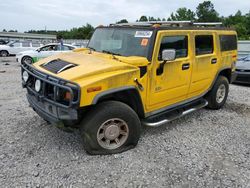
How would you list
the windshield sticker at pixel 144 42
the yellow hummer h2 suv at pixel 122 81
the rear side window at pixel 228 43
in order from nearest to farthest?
the yellow hummer h2 suv at pixel 122 81
the windshield sticker at pixel 144 42
the rear side window at pixel 228 43

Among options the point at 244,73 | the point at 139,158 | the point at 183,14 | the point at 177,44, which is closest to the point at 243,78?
the point at 244,73

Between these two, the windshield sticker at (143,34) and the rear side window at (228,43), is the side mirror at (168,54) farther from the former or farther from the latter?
the rear side window at (228,43)

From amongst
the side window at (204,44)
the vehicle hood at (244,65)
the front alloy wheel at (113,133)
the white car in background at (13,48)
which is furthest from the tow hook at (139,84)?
the white car in background at (13,48)

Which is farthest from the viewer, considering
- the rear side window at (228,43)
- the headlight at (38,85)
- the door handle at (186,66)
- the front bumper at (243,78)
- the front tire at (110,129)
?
the front bumper at (243,78)

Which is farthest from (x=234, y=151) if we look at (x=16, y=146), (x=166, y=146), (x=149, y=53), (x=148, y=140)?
(x=16, y=146)

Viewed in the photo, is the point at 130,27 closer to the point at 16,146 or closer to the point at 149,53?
the point at 149,53

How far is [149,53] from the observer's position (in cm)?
394

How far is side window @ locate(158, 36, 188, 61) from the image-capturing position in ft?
13.7

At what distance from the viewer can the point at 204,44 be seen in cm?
512

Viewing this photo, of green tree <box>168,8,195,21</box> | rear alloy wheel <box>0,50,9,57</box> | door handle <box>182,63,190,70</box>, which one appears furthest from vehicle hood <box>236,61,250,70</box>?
green tree <box>168,8,195,21</box>

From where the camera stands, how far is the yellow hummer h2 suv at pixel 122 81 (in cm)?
338

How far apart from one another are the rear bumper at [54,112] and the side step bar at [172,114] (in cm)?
138

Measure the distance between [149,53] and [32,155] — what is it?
2.31 m

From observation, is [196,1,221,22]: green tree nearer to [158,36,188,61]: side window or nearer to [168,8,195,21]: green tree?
[168,8,195,21]: green tree
